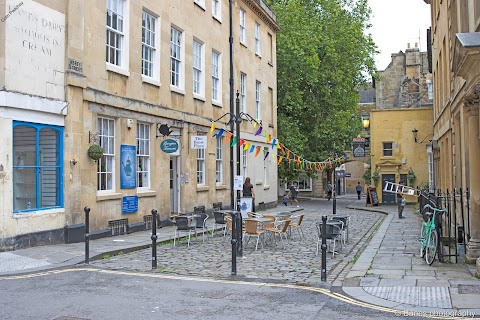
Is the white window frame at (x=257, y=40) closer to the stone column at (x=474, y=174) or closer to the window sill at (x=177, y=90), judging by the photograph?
the window sill at (x=177, y=90)

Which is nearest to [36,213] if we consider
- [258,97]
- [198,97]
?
[198,97]

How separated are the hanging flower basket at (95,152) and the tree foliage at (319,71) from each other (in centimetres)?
2292

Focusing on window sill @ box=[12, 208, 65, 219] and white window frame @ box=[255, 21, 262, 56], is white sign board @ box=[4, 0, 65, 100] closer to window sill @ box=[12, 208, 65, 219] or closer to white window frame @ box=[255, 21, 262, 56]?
window sill @ box=[12, 208, 65, 219]

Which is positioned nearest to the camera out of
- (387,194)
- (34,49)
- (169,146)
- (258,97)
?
(34,49)

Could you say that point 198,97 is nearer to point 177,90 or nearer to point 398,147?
point 177,90

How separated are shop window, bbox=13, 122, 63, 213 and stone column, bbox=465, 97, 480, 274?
951 cm

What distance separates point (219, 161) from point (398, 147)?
18.9m

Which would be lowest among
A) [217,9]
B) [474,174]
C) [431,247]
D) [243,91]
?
[431,247]

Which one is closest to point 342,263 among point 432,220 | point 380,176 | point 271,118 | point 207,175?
point 432,220

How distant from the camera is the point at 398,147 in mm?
37688

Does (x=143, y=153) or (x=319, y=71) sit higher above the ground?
(x=319, y=71)

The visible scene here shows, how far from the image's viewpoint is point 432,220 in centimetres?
1069

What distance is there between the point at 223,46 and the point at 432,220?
14988 millimetres

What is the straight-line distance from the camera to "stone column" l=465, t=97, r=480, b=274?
10570 mm
